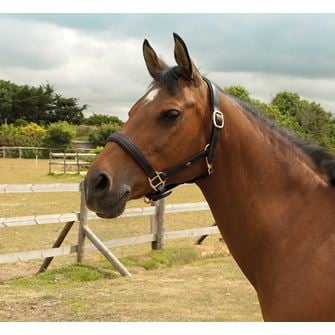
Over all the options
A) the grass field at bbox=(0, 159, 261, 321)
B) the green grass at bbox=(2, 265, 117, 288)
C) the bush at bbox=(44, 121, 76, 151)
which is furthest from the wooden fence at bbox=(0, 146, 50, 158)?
the green grass at bbox=(2, 265, 117, 288)

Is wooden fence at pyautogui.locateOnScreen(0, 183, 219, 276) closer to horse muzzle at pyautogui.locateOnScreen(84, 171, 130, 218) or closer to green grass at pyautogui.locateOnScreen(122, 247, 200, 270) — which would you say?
green grass at pyautogui.locateOnScreen(122, 247, 200, 270)

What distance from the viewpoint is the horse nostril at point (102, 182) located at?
2535 millimetres

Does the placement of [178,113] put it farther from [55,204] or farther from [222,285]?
[55,204]

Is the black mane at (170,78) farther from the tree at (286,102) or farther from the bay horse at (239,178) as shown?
the tree at (286,102)

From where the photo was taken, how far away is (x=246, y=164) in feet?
9.27

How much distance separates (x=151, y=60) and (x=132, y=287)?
4831 millimetres

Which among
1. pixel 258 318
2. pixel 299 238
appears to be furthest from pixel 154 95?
pixel 258 318

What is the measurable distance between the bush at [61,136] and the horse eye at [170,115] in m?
46.4

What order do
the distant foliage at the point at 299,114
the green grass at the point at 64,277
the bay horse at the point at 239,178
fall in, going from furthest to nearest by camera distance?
the distant foliage at the point at 299,114
the green grass at the point at 64,277
the bay horse at the point at 239,178

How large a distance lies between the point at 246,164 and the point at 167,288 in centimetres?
466

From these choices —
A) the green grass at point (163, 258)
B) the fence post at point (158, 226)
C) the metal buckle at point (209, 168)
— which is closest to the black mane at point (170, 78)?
the metal buckle at point (209, 168)

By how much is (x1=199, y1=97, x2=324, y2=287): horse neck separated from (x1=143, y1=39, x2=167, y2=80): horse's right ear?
1.51 feet

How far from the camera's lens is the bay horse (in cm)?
253

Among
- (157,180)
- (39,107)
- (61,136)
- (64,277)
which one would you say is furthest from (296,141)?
(39,107)
